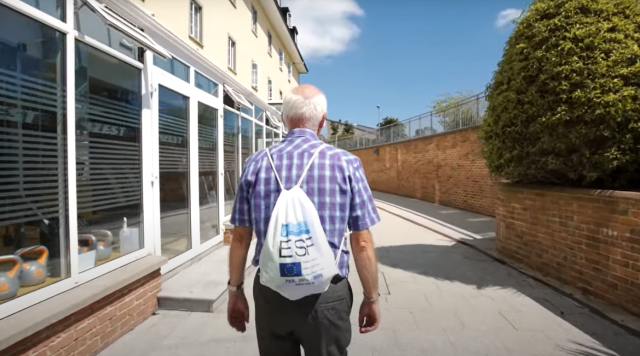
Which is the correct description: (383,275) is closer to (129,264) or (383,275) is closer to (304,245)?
(129,264)

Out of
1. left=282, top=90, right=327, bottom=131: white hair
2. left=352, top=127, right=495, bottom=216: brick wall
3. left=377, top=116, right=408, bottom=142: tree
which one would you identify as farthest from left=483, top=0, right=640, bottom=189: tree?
left=377, top=116, right=408, bottom=142: tree

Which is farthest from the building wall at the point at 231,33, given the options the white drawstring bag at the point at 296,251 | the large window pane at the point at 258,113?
the white drawstring bag at the point at 296,251

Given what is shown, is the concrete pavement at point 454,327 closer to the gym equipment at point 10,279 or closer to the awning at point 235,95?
the gym equipment at point 10,279

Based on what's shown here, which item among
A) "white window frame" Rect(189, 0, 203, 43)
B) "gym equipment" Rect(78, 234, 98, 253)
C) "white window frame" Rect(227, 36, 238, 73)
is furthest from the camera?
"white window frame" Rect(227, 36, 238, 73)

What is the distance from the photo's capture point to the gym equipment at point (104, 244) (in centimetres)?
368

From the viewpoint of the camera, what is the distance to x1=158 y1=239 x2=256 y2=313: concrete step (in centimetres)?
410

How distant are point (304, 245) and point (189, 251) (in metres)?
4.45

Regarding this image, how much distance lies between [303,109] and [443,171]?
14.3 metres

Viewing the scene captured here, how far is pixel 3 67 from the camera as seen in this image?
2719 millimetres

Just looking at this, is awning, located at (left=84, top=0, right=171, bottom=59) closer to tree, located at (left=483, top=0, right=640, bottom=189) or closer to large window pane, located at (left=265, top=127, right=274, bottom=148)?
tree, located at (left=483, top=0, right=640, bottom=189)

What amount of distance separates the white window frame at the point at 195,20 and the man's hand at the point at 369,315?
347 inches

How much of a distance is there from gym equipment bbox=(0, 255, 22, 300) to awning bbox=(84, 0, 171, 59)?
2157mm

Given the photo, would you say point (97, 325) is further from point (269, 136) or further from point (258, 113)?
point (269, 136)

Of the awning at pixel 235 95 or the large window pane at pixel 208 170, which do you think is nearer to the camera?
the large window pane at pixel 208 170
